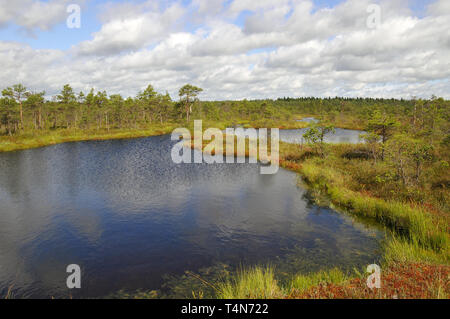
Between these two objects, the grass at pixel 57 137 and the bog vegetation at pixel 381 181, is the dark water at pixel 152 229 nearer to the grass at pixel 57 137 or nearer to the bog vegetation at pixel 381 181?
the bog vegetation at pixel 381 181

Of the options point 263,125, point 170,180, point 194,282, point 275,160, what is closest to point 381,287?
point 194,282

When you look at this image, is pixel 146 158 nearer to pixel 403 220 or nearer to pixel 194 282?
pixel 194 282

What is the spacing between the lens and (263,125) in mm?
91500

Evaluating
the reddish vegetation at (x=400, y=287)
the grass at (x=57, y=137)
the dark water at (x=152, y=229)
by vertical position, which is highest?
the grass at (x=57, y=137)

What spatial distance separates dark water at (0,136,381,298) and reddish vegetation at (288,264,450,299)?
3.50 m

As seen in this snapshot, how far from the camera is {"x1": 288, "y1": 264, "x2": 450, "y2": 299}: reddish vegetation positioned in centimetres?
866

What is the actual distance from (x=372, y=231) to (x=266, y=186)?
12700mm

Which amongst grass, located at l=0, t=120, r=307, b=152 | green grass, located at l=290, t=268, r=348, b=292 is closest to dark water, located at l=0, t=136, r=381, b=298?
green grass, located at l=290, t=268, r=348, b=292

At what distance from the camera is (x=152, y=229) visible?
18625mm

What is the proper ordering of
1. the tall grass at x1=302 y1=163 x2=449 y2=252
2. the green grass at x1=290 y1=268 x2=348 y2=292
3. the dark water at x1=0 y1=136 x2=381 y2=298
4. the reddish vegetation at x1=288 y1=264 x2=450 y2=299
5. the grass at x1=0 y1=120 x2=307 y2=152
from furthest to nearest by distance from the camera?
the grass at x1=0 y1=120 x2=307 y2=152
the tall grass at x1=302 y1=163 x2=449 y2=252
the dark water at x1=0 y1=136 x2=381 y2=298
the green grass at x1=290 y1=268 x2=348 y2=292
the reddish vegetation at x1=288 y1=264 x2=450 y2=299

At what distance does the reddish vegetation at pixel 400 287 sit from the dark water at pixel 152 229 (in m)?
3.50

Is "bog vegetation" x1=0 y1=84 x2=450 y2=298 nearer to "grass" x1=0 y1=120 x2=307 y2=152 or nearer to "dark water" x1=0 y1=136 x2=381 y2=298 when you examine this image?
"grass" x1=0 y1=120 x2=307 y2=152

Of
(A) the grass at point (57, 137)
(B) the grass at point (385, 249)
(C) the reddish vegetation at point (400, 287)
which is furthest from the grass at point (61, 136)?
(C) the reddish vegetation at point (400, 287)

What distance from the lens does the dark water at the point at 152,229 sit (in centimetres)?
1375
